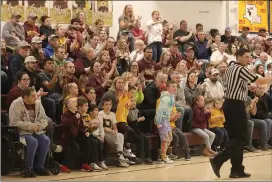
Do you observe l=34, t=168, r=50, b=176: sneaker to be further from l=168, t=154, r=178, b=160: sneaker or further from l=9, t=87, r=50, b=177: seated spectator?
l=168, t=154, r=178, b=160: sneaker

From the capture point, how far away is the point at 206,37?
14.9 m

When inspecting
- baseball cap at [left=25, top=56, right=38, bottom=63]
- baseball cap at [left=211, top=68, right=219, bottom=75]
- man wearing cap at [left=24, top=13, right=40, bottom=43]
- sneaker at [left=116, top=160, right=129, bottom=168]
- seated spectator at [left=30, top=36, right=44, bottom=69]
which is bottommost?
sneaker at [left=116, top=160, right=129, bottom=168]

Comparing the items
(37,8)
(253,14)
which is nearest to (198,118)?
(37,8)

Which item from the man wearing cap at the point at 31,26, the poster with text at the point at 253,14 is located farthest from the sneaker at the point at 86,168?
the poster with text at the point at 253,14

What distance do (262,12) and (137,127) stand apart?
8.75m

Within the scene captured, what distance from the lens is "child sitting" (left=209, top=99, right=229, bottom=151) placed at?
36.2 ft

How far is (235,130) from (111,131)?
2.44 meters

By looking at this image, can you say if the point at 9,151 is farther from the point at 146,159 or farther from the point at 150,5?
the point at 150,5

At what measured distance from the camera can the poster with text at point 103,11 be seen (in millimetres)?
13625

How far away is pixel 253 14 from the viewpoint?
16.9 metres

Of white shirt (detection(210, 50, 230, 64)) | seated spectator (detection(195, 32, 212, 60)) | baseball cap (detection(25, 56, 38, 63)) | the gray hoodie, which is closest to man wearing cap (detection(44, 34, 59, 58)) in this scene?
baseball cap (detection(25, 56, 38, 63))

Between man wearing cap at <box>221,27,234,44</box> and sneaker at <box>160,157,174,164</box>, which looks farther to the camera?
man wearing cap at <box>221,27,234,44</box>

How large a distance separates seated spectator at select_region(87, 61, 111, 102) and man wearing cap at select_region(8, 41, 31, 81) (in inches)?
52.4

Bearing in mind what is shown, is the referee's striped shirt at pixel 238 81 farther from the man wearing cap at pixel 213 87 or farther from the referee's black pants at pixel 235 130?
the man wearing cap at pixel 213 87
